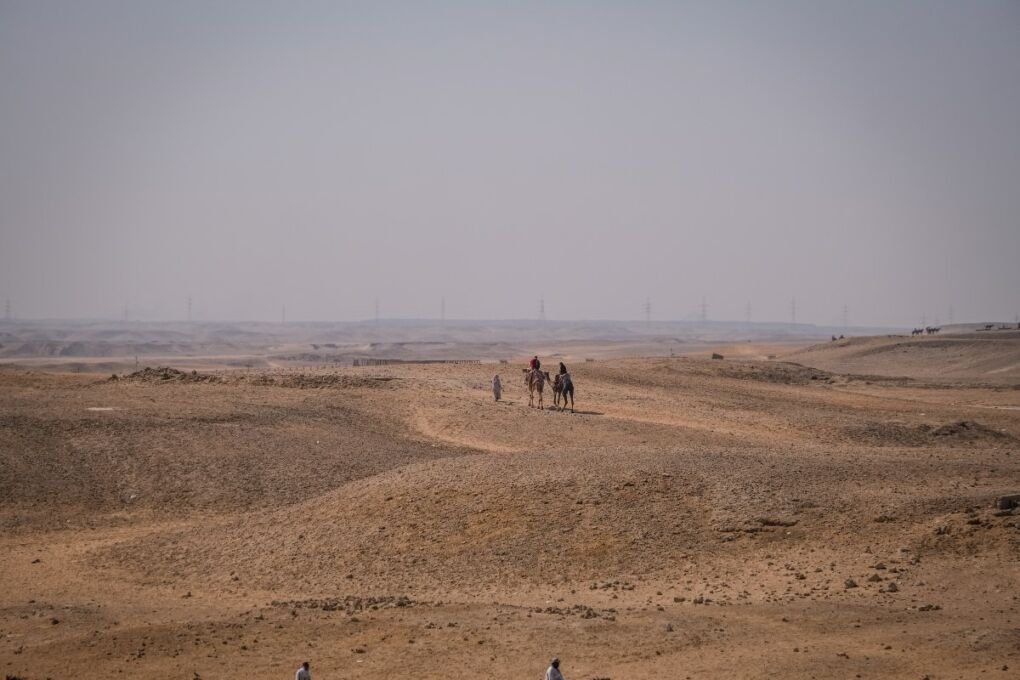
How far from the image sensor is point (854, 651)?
12352 mm

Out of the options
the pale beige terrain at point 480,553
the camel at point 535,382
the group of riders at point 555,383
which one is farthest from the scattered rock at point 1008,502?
the camel at point 535,382

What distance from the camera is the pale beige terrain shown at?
12.6 meters

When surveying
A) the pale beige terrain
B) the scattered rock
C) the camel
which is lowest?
the pale beige terrain

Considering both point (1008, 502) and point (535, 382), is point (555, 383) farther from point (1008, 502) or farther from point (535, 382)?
point (1008, 502)

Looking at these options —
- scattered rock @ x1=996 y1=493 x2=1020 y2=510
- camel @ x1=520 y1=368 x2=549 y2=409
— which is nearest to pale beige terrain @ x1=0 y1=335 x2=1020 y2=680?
scattered rock @ x1=996 y1=493 x2=1020 y2=510

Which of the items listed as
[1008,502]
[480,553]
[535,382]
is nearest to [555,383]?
[535,382]

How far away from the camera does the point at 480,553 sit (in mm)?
16844

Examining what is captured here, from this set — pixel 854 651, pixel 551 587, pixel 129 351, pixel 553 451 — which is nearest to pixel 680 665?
pixel 854 651

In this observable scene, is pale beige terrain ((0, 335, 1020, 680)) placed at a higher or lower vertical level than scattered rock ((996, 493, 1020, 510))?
lower

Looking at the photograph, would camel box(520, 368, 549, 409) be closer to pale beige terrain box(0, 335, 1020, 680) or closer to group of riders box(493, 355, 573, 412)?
group of riders box(493, 355, 573, 412)

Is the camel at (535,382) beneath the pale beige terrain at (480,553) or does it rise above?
above

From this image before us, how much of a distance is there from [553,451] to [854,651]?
413 inches

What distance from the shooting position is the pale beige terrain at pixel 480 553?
12.6m

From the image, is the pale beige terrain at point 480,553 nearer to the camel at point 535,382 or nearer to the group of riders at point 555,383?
the group of riders at point 555,383
